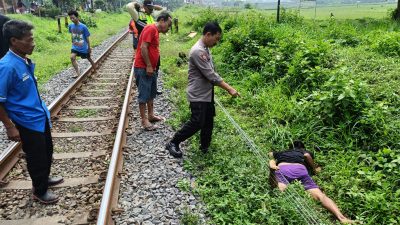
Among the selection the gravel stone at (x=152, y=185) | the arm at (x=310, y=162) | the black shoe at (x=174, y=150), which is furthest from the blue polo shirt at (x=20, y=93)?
the arm at (x=310, y=162)

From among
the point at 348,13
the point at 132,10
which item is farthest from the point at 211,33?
the point at 348,13

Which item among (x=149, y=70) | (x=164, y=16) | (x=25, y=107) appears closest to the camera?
(x=25, y=107)

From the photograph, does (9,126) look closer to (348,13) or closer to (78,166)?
(78,166)

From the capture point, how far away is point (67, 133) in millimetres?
5504

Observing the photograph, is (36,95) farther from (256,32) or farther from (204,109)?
(256,32)

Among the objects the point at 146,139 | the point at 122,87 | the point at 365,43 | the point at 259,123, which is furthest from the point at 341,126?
the point at 365,43

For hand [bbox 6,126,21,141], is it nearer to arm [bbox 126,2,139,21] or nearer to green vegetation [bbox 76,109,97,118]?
green vegetation [bbox 76,109,97,118]

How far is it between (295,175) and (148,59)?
9.11 feet

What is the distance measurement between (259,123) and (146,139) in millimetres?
2184

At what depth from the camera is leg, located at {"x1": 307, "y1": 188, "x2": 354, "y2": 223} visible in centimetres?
375

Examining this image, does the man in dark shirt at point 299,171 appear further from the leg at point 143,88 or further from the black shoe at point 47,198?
the black shoe at point 47,198

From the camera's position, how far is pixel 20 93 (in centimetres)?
332

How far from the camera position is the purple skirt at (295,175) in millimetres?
4250

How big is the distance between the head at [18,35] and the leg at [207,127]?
7.75 ft
